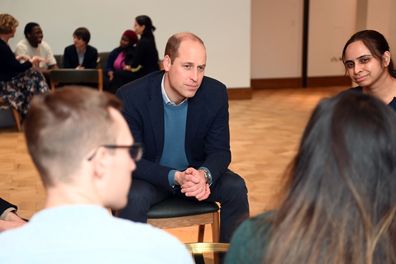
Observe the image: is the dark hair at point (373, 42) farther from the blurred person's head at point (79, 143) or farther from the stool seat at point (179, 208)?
the blurred person's head at point (79, 143)

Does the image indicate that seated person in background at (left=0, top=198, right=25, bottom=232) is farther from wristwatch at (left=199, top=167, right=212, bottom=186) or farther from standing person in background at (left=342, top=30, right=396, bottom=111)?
standing person in background at (left=342, top=30, right=396, bottom=111)

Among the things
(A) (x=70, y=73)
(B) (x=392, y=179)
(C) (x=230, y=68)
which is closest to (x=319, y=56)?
(C) (x=230, y=68)

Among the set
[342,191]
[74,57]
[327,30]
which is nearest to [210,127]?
[342,191]

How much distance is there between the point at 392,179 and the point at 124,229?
23.4 inches

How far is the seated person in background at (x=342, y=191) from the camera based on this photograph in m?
1.16

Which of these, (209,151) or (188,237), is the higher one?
(209,151)

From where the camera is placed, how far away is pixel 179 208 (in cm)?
267

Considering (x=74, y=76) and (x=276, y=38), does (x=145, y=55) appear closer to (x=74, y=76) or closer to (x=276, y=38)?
(x=74, y=76)

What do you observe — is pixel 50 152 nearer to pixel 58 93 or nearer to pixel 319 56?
pixel 58 93

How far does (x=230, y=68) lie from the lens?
9.06 meters

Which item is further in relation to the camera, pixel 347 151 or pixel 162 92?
pixel 162 92

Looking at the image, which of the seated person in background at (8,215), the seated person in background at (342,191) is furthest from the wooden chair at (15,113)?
the seated person in background at (342,191)

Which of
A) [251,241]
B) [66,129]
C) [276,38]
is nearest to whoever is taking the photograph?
[66,129]

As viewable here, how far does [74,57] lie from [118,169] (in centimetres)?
684
